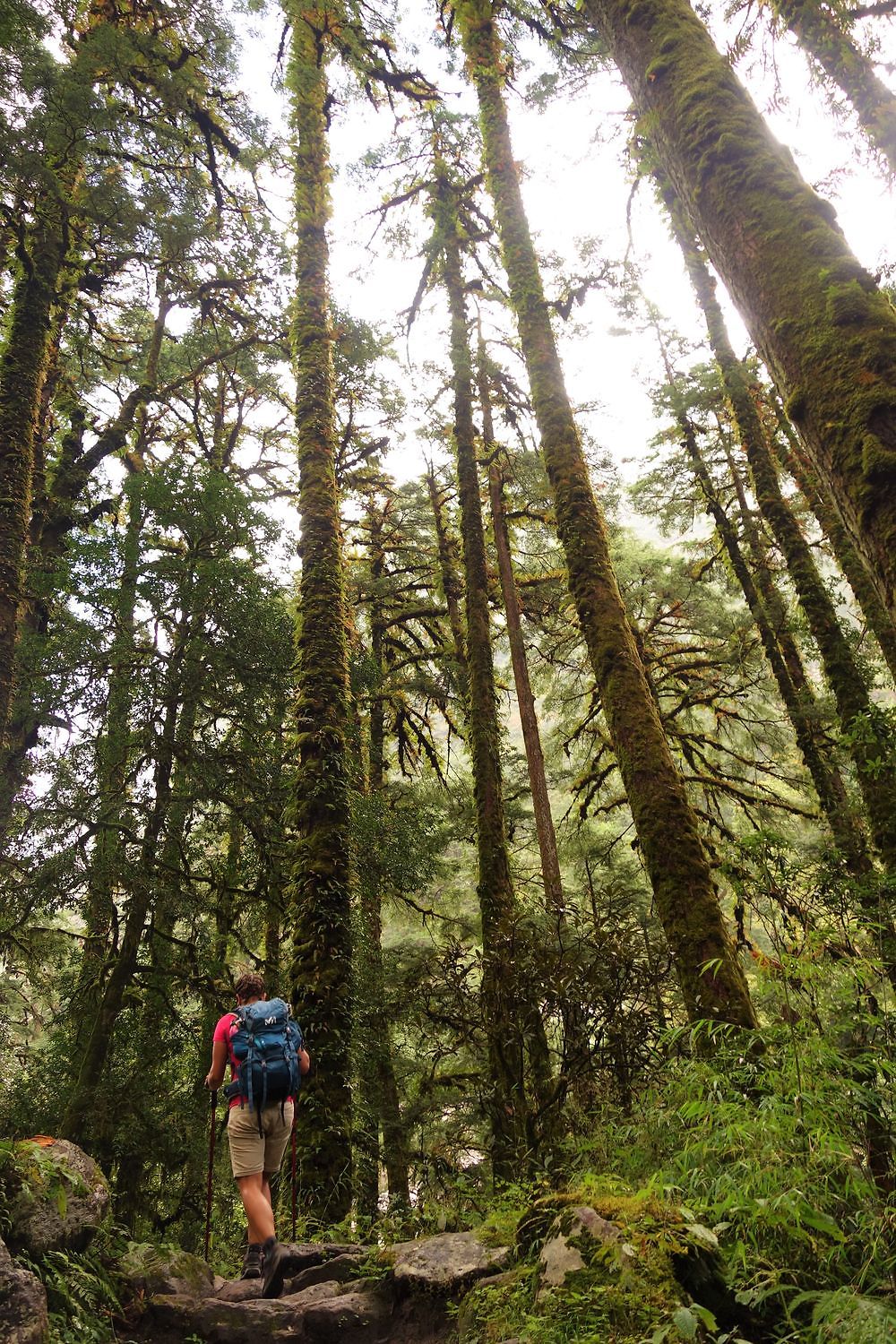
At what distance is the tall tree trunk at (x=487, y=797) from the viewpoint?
18.7ft

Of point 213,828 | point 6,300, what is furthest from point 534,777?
point 6,300

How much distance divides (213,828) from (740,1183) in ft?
25.4

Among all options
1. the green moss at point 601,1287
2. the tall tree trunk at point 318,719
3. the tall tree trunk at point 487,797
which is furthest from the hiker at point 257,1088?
the green moss at point 601,1287

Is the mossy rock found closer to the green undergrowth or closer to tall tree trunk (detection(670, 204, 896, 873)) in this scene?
the green undergrowth

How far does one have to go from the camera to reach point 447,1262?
10.9ft

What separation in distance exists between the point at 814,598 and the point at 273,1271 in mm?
9796

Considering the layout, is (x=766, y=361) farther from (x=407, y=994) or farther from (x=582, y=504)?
(x=407, y=994)

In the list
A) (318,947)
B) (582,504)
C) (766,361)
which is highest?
(582,504)

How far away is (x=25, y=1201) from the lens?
335 cm

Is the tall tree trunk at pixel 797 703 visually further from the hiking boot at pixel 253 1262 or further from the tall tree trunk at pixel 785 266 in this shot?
the hiking boot at pixel 253 1262

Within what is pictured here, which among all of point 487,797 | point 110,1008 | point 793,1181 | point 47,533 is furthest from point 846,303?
point 47,533

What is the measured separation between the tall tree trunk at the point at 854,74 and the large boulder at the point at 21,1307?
1008 centimetres

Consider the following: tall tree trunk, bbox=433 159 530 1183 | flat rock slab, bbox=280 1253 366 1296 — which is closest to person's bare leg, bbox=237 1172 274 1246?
flat rock slab, bbox=280 1253 366 1296

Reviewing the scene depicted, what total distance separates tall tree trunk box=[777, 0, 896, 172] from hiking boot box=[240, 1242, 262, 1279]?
10.6m
